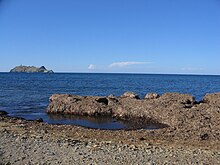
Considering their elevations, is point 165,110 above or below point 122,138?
above

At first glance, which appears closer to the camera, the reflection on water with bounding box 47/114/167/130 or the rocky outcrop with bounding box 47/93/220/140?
the rocky outcrop with bounding box 47/93/220/140

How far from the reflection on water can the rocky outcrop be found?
900 millimetres

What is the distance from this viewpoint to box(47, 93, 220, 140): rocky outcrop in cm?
2006

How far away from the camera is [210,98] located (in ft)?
103

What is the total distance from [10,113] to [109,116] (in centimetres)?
973

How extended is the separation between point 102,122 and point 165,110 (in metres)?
5.31

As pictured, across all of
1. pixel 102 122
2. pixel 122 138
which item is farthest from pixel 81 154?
pixel 102 122

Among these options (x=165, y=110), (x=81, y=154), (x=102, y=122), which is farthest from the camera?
(x=165, y=110)

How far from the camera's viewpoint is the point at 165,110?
25.9 m

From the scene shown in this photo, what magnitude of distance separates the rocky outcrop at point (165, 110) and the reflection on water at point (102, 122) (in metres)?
0.90

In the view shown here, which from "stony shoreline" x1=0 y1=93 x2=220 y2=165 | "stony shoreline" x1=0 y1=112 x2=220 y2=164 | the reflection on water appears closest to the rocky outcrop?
"stony shoreline" x1=0 y1=93 x2=220 y2=165

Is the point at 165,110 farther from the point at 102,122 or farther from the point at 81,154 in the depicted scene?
the point at 81,154

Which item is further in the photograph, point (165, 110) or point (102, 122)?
point (165, 110)

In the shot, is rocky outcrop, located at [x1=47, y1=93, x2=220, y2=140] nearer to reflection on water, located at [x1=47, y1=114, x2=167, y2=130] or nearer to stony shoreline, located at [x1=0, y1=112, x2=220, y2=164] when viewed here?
reflection on water, located at [x1=47, y1=114, x2=167, y2=130]
